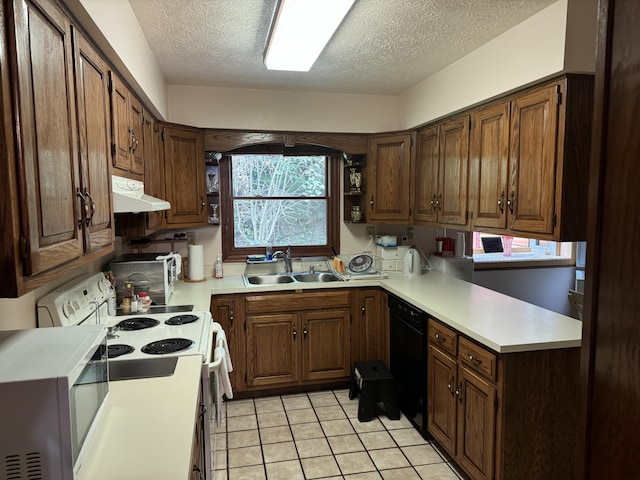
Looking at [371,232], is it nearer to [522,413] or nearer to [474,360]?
[474,360]

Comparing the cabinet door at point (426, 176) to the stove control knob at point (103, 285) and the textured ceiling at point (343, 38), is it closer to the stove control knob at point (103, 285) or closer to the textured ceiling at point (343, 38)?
the textured ceiling at point (343, 38)

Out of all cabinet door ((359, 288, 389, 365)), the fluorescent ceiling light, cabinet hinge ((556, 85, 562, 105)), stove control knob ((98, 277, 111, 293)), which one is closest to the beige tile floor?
cabinet door ((359, 288, 389, 365))

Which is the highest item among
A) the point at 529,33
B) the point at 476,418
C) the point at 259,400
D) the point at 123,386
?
the point at 529,33

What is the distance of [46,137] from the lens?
108cm

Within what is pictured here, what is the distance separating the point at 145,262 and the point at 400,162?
219 cm

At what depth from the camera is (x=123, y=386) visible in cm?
162

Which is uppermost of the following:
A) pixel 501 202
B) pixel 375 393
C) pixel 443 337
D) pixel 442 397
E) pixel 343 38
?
pixel 343 38

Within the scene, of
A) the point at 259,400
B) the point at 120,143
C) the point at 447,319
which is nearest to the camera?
the point at 120,143

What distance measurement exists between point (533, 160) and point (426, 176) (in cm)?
122

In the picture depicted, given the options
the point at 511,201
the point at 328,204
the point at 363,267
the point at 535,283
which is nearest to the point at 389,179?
the point at 328,204

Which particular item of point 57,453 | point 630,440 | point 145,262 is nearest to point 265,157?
point 145,262

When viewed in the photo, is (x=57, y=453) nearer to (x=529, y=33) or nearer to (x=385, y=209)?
(x=529, y=33)

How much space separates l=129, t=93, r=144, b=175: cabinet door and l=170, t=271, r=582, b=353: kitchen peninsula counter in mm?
967

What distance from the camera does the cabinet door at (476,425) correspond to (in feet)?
6.93
